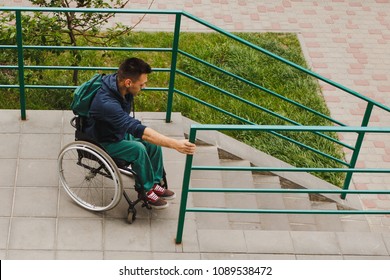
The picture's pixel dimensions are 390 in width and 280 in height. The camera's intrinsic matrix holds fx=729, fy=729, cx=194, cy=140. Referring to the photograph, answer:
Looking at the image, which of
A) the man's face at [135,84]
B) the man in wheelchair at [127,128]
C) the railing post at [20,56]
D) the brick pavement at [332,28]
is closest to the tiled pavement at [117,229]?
the railing post at [20,56]

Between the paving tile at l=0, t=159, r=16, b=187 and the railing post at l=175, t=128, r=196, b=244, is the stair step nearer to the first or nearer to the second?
the railing post at l=175, t=128, r=196, b=244

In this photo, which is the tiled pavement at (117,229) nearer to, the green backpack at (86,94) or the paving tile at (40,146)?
the paving tile at (40,146)

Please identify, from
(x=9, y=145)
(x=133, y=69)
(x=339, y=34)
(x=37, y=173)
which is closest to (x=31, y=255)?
(x=37, y=173)

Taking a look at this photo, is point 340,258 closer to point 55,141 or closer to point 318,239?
point 318,239

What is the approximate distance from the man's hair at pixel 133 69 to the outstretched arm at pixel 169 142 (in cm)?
45

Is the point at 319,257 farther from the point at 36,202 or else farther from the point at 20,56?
the point at 20,56

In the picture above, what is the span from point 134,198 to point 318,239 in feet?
5.25

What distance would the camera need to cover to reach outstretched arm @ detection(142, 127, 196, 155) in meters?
5.11

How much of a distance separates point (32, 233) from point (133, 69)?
1545 millimetres

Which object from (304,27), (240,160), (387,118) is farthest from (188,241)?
(304,27)

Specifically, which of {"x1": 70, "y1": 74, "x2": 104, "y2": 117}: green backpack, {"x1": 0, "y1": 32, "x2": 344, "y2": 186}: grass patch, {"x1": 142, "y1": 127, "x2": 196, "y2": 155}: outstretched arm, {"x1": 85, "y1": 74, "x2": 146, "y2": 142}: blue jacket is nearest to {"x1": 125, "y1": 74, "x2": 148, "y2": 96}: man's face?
{"x1": 85, "y1": 74, "x2": 146, "y2": 142}: blue jacket

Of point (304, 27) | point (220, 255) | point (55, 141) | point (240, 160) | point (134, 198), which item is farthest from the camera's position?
point (304, 27)

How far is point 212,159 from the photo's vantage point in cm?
705

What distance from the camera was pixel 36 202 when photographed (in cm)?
607
